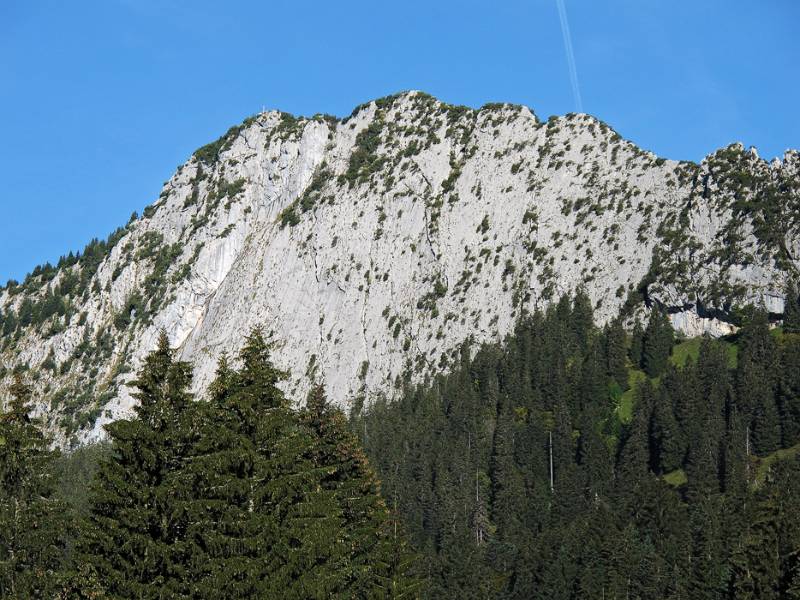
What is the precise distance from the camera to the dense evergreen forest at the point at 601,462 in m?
101

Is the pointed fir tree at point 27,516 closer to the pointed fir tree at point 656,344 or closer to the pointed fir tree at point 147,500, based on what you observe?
the pointed fir tree at point 147,500

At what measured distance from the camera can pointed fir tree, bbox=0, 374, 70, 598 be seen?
4319 centimetres

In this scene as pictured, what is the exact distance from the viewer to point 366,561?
54219mm

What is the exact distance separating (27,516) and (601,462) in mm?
106227

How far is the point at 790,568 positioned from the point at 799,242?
118m

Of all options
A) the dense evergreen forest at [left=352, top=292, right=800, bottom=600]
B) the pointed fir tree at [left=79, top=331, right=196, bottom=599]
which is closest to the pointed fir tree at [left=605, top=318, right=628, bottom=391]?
the dense evergreen forest at [left=352, top=292, right=800, bottom=600]

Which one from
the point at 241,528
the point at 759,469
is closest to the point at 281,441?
the point at 241,528

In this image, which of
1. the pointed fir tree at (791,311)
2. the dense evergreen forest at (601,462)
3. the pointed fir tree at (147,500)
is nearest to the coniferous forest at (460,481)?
the pointed fir tree at (147,500)

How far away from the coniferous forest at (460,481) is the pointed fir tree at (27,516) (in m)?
0.09

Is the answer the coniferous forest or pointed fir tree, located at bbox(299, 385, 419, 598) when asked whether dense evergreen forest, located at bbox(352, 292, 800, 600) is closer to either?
the coniferous forest

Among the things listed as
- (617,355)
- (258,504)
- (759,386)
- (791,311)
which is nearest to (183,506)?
(258,504)

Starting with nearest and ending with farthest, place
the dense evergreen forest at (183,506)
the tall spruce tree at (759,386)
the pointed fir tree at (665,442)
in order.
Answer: the dense evergreen forest at (183,506) → the tall spruce tree at (759,386) → the pointed fir tree at (665,442)

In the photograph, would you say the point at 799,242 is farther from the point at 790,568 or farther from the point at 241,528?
the point at 241,528

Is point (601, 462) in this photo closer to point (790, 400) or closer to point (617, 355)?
point (790, 400)
